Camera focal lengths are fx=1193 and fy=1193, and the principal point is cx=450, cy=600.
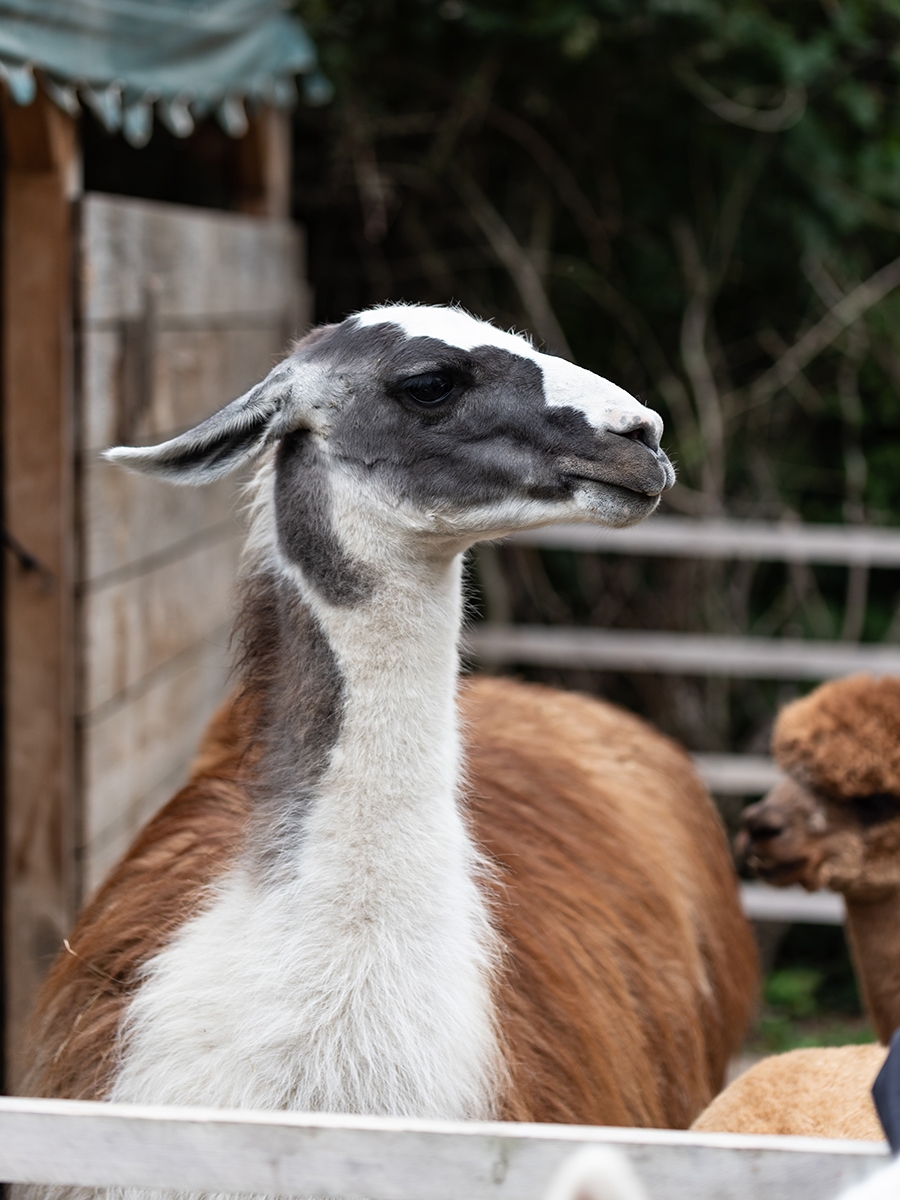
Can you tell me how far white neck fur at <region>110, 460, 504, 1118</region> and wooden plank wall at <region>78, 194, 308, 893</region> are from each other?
3.01 ft

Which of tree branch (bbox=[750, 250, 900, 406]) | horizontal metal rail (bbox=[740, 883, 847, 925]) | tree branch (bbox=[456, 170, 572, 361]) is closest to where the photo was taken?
horizontal metal rail (bbox=[740, 883, 847, 925])

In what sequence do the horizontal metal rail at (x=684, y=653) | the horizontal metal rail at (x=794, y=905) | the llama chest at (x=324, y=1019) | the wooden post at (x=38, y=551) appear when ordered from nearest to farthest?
1. the llama chest at (x=324, y=1019)
2. the wooden post at (x=38, y=551)
3. the horizontal metal rail at (x=794, y=905)
4. the horizontal metal rail at (x=684, y=653)

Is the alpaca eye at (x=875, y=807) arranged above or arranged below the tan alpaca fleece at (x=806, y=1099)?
above

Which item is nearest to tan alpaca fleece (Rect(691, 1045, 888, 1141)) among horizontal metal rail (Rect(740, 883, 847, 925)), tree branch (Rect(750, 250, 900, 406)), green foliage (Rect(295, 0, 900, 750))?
horizontal metal rail (Rect(740, 883, 847, 925))

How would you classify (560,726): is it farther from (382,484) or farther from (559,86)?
(559,86)

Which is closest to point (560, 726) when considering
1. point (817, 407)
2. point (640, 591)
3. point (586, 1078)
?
point (586, 1078)

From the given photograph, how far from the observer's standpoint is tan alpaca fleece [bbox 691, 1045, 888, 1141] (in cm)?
172

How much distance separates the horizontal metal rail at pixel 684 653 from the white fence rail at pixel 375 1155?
3.65 meters

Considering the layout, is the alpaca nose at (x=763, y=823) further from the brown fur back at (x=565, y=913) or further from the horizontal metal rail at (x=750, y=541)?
the horizontal metal rail at (x=750, y=541)

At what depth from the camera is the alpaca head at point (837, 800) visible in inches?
92.6

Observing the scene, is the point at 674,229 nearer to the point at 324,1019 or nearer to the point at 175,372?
the point at 175,372

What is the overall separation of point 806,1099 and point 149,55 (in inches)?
114

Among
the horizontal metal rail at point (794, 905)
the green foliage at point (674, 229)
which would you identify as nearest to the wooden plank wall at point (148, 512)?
the green foliage at point (674, 229)

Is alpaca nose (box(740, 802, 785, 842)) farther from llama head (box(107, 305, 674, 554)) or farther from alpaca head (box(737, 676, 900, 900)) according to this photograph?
llama head (box(107, 305, 674, 554))
